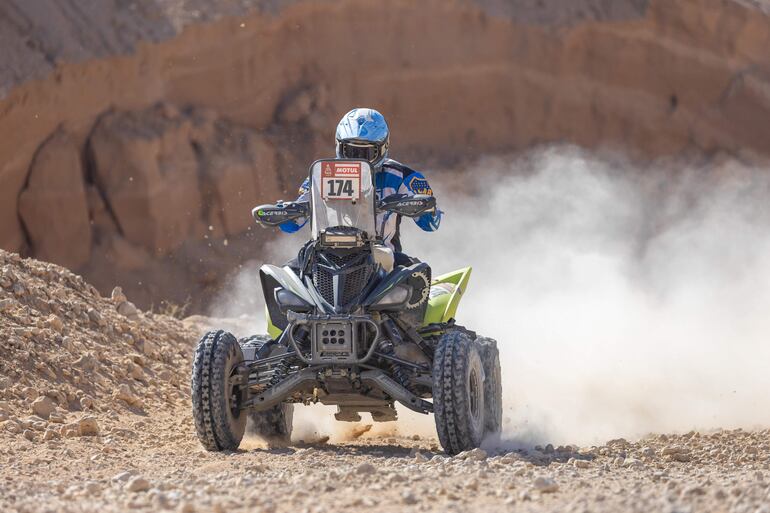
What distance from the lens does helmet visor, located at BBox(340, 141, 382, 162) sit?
10992 mm

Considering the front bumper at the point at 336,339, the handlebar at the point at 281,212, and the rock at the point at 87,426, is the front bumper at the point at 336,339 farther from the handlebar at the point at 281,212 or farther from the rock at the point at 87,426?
the rock at the point at 87,426

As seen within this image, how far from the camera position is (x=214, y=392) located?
10.0 metres

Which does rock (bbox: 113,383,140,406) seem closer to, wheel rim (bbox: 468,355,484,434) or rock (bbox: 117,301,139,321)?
rock (bbox: 117,301,139,321)

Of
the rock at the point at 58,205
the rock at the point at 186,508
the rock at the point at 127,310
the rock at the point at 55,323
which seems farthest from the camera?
the rock at the point at 58,205

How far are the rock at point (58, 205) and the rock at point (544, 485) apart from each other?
16774 mm

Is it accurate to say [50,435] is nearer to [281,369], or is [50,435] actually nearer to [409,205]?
[281,369]

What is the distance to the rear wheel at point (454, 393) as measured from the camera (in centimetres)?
Answer: 970

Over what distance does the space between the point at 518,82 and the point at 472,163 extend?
1.76 metres

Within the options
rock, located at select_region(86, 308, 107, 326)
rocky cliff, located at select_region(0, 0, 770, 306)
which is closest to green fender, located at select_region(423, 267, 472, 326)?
rock, located at select_region(86, 308, 107, 326)

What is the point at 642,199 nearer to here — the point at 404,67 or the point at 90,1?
the point at 404,67

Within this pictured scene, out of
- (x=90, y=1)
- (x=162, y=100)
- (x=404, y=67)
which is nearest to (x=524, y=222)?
(x=404, y=67)

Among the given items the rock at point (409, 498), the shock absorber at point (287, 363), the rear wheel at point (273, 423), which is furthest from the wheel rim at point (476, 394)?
the rock at point (409, 498)

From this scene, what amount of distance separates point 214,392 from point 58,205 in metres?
14.0

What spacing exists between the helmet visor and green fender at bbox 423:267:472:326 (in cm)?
116
